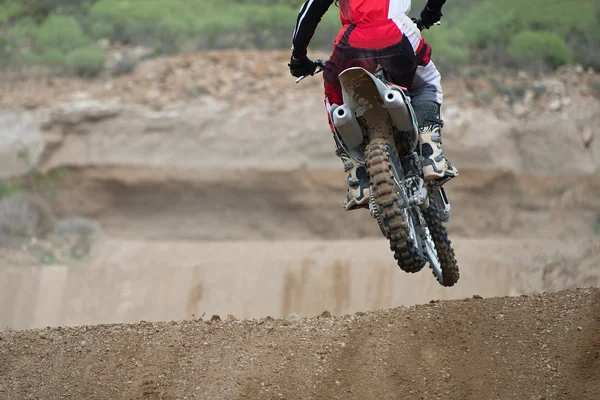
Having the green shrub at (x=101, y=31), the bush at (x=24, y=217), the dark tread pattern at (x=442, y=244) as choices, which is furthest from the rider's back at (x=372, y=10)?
the green shrub at (x=101, y=31)

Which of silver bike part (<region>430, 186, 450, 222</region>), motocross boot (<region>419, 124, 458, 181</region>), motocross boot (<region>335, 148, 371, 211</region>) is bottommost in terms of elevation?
silver bike part (<region>430, 186, 450, 222</region>)

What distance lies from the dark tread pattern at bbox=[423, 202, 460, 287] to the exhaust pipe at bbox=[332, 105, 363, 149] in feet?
4.07

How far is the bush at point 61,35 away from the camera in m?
24.4

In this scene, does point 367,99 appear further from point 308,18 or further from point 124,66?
point 124,66

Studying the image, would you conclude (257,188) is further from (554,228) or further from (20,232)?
(554,228)

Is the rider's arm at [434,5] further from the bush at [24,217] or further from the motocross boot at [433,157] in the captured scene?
the bush at [24,217]

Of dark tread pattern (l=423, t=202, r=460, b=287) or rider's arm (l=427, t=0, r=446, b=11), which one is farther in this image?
dark tread pattern (l=423, t=202, r=460, b=287)

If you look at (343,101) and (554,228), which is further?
(554,228)

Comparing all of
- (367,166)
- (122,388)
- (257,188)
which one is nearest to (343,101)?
(367,166)

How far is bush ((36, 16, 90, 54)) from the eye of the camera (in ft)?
79.9

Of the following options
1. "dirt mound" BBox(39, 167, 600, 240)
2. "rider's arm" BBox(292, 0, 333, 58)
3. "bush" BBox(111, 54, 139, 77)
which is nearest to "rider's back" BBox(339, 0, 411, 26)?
"rider's arm" BBox(292, 0, 333, 58)

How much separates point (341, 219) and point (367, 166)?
13475 mm

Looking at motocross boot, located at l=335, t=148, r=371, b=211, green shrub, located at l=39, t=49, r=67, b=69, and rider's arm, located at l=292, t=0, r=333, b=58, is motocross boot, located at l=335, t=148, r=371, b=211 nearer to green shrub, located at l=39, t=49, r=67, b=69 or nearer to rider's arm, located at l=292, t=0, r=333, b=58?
rider's arm, located at l=292, t=0, r=333, b=58

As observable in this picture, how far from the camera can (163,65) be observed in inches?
884
